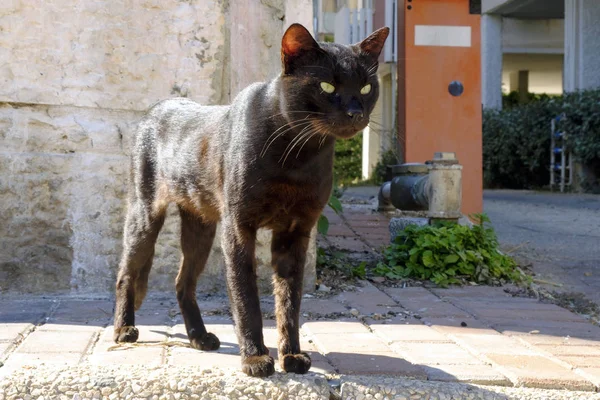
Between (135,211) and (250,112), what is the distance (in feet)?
2.43

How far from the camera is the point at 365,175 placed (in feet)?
48.8

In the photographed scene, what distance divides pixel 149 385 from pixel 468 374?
1036 millimetres

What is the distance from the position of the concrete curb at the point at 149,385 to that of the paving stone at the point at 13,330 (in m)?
0.53

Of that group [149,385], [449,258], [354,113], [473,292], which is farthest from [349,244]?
[149,385]

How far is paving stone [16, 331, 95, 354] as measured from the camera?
280 centimetres

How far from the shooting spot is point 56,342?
2912 mm

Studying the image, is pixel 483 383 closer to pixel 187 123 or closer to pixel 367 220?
pixel 187 123

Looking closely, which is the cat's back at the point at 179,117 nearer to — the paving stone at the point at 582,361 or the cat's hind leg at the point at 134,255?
the cat's hind leg at the point at 134,255

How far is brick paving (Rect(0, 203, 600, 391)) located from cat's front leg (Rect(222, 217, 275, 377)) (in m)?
0.19

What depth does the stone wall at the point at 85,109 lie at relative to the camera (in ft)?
12.6

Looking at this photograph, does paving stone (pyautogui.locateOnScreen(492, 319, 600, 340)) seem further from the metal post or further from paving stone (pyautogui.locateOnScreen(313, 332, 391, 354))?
the metal post

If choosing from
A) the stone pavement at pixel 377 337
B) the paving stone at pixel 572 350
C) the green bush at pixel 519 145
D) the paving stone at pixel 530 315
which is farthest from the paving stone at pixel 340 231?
the green bush at pixel 519 145

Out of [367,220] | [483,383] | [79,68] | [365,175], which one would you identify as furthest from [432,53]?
[365,175]

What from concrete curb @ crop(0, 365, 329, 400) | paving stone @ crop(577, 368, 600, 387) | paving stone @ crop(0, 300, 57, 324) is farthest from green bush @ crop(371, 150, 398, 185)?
concrete curb @ crop(0, 365, 329, 400)
